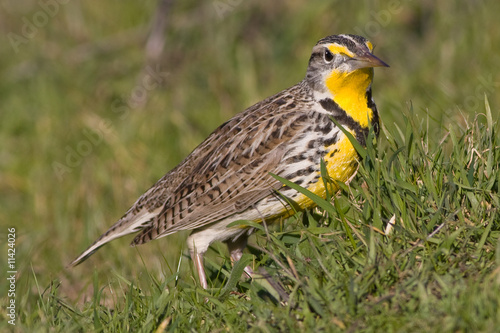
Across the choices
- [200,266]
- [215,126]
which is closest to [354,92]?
[200,266]

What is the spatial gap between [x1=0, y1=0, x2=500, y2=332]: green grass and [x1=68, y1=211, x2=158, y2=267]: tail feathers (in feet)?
0.71

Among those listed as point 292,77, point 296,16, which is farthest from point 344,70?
point 296,16

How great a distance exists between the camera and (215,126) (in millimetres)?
7828

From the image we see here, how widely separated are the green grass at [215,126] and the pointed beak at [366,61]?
0.98ft

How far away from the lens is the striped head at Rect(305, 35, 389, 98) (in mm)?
4356

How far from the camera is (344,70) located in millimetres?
4438

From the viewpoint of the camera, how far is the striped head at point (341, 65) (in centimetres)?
436

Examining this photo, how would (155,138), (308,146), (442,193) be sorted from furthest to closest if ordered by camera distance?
(155,138) < (308,146) < (442,193)

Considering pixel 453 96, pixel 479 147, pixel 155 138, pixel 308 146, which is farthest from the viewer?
pixel 155 138

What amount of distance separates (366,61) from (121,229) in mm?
1888

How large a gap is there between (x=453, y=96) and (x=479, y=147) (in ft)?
9.00

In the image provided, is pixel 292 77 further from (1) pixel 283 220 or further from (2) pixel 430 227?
(2) pixel 430 227

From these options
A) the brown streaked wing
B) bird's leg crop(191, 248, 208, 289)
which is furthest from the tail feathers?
bird's leg crop(191, 248, 208, 289)

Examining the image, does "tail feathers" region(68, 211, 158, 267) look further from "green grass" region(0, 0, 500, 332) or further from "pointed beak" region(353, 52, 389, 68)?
"pointed beak" region(353, 52, 389, 68)
